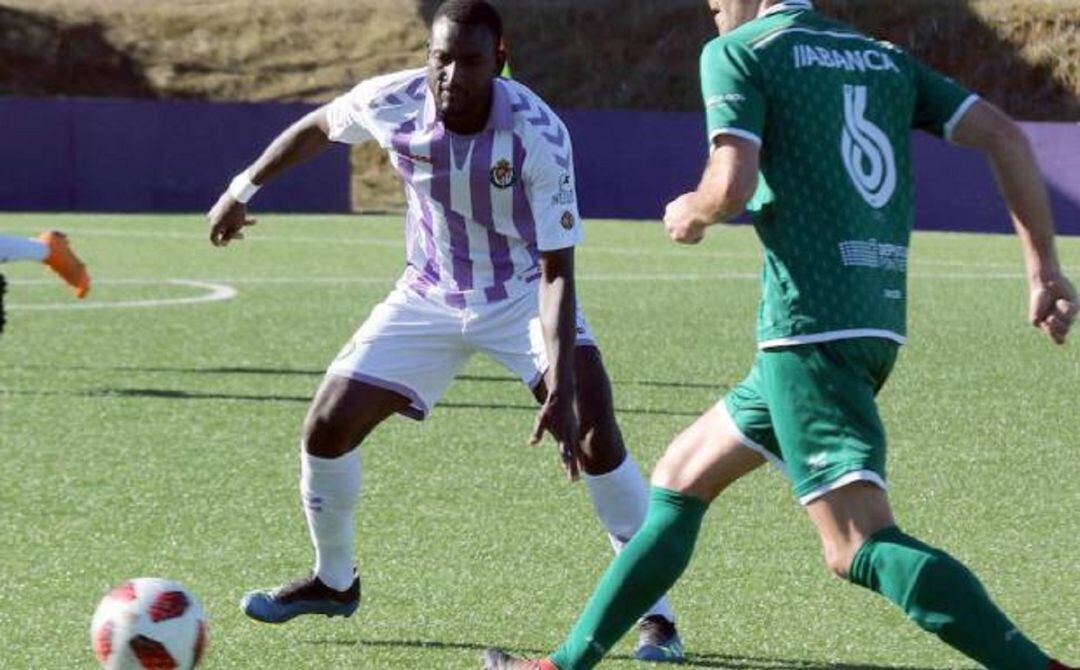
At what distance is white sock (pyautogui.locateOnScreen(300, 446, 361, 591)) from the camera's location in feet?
23.4

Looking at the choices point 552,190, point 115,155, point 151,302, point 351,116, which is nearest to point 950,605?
point 552,190

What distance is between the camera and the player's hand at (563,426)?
6.16 m

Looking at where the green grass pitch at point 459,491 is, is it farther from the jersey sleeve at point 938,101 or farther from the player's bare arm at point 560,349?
the jersey sleeve at point 938,101

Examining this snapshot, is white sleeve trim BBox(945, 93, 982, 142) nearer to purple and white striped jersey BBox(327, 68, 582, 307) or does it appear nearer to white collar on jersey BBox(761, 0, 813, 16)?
white collar on jersey BBox(761, 0, 813, 16)

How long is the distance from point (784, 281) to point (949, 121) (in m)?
0.51

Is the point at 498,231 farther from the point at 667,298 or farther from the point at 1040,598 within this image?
the point at 667,298

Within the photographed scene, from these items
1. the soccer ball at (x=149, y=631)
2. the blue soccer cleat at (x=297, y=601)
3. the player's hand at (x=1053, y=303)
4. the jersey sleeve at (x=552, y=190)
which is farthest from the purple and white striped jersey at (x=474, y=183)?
the player's hand at (x=1053, y=303)

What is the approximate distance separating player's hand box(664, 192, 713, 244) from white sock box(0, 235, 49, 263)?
7.41 m

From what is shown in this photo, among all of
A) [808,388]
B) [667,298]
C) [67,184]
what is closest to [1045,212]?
[808,388]

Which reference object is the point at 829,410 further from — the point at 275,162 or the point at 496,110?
the point at 275,162

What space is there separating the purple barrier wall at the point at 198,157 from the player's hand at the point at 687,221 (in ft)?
97.3

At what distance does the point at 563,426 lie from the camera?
628 centimetres

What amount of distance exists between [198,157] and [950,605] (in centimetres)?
3255

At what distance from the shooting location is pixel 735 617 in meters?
7.46
